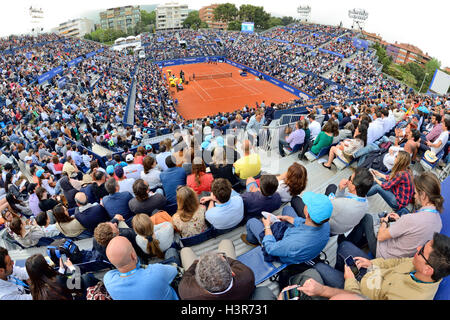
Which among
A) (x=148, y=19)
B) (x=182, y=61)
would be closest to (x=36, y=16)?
(x=182, y=61)

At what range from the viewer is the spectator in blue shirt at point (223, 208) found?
3.40 metres

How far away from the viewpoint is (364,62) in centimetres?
3428

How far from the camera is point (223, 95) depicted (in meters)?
31.5

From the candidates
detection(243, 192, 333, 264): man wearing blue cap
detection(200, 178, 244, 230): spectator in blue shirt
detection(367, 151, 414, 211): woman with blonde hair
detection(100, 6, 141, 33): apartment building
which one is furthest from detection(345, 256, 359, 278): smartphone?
detection(100, 6, 141, 33): apartment building

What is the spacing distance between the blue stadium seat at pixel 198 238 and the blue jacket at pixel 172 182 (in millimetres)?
1231

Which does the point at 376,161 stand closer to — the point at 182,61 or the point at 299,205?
the point at 299,205

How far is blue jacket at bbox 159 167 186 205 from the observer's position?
479 centimetres

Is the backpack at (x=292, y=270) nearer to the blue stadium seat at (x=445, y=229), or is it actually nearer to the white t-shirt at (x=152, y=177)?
the blue stadium seat at (x=445, y=229)

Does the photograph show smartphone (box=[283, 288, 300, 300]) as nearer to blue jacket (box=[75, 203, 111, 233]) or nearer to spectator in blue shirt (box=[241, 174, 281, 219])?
spectator in blue shirt (box=[241, 174, 281, 219])

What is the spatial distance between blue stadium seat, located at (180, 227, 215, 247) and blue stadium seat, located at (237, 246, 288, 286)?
703mm

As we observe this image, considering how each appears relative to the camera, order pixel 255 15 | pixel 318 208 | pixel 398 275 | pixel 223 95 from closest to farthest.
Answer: pixel 398 275 → pixel 318 208 → pixel 223 95 → pixel 255 15

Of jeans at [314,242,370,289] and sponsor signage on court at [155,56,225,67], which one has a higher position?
jeans at [314,242,370,289]

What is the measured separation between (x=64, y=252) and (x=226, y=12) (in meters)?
91.8

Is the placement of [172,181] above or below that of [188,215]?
below
